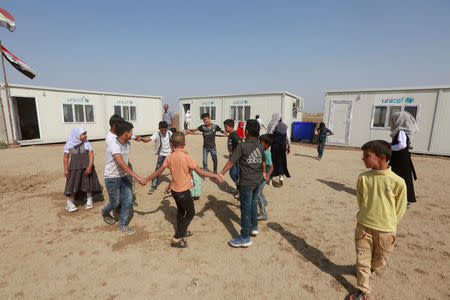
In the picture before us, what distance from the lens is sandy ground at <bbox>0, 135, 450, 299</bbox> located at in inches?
103

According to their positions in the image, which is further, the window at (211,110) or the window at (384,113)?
the window at (211,110)

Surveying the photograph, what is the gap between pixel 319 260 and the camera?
3172 mm

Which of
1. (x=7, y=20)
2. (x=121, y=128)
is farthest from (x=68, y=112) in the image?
(x=121, y=128)

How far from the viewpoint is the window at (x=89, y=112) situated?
47.2 ft

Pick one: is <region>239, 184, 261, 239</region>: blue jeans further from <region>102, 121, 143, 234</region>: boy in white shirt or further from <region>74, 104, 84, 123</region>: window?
<region>74, 104, 84, 123</region>: window

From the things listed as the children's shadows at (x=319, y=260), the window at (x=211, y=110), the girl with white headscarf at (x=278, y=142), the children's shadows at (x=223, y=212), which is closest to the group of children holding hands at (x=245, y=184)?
the children's shadows at (x=319, y=260)

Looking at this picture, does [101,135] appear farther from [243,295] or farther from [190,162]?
[243,295]

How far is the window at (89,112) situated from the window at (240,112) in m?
9.92

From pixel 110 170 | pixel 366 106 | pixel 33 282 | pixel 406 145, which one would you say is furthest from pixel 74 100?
pixel 366 106

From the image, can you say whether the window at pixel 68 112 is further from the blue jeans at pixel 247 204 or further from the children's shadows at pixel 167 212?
the blue jeans at pixel 247 204

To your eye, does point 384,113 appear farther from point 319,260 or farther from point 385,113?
point 319,260

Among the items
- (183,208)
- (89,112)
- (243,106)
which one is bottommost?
(183,208)

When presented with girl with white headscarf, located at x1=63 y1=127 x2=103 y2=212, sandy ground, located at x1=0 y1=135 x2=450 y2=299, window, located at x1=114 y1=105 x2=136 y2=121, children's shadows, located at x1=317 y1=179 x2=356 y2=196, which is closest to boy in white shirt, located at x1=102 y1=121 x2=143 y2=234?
Result: sandy ground, located at x1=0 y1=135 x2=450 y2=299

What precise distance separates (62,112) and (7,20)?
5.54m
